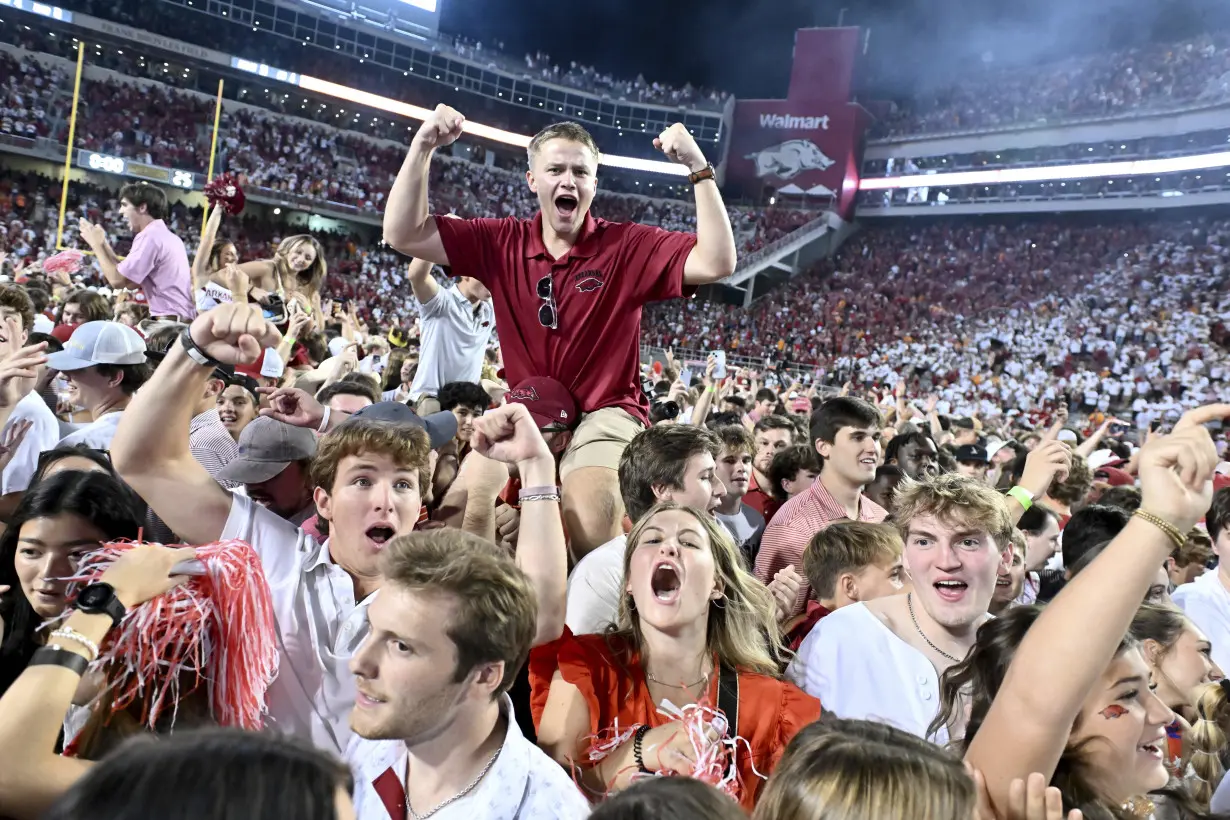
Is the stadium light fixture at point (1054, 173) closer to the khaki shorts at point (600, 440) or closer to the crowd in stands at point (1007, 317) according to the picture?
the crowd in stands at point (1007, 317)

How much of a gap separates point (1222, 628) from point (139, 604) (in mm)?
4493

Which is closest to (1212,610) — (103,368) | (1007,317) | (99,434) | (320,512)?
(320,512)

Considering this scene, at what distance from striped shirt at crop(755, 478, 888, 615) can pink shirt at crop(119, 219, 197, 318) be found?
5.00 m

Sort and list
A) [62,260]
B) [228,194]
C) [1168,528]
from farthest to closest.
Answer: [62,260] → [228,194] → [1168,528]

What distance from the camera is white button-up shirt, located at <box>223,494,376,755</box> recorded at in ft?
8.68

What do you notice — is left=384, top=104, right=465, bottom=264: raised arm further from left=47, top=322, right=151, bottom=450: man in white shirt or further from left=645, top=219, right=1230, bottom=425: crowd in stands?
left=645, top=219, right=1230, bottom=425: crowd in stands

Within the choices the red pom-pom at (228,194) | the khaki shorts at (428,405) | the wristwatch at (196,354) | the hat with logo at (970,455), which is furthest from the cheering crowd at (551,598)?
the hat with logo at (970,455)

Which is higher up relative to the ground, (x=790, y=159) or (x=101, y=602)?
(x=790, y=159)

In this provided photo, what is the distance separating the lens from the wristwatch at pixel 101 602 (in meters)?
2.06

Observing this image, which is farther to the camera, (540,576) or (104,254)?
(104,254)

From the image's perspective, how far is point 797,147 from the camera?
44.2 meters

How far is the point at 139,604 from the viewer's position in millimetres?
2221

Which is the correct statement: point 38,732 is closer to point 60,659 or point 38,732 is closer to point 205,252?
point 60,659

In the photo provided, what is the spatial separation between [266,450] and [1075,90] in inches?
1603
